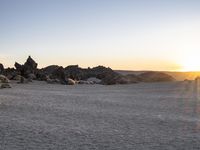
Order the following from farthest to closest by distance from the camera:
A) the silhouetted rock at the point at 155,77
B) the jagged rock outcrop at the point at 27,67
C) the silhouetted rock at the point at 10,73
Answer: the silhouetted rock at the point at 155,77, the jagged rock outcrop at the point at 27,67, the silhouetted rock at the point at 10,73

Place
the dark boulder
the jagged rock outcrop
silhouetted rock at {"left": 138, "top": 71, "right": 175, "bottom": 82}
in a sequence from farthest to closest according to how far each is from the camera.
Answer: the dark boulder → silhouetted rock at {"left": 138, "top": 71, "right": 175, "bottom": 82} → the jagged rock outcrop

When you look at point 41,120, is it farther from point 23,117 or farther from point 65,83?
point 65,83

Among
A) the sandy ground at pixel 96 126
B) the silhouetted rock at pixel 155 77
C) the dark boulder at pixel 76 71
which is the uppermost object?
the dark boulder at pixel 76 71

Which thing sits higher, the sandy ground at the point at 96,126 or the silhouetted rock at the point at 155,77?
the silhouetted rock at the point at 155,77

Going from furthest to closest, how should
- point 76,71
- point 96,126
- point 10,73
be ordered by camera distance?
1. point 76,71
2. point 10,73
3. point 96,126

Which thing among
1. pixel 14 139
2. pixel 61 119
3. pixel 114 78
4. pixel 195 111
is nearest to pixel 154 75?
pixel 114 78

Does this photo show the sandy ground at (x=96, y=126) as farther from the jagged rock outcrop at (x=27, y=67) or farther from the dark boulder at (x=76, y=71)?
the dark boulder at (x=76, y=71)

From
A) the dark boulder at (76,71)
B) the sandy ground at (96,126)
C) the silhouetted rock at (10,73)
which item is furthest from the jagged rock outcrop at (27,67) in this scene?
the sandy ground at (96,126)

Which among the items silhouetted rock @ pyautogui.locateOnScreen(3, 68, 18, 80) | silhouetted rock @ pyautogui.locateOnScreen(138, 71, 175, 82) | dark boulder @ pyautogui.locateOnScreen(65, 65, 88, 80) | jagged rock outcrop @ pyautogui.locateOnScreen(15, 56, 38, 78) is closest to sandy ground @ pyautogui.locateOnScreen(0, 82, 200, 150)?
silhouetted rock @ pyautogui.locateOnScreen(3, 68, 18, 80)

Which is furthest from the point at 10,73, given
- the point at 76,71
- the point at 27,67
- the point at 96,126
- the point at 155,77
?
the point at 96,126

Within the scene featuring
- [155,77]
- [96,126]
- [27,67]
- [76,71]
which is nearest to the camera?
[96,126]

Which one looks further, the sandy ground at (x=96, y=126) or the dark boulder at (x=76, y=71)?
the dark boulder at (x=76, y=71)

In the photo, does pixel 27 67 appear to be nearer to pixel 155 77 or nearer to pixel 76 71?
pixel 76 71

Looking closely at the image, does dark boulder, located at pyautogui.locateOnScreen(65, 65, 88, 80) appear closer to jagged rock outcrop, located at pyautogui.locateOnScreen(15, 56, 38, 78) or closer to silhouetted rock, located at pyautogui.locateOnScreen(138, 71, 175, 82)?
jagged rock outcrop, located at pyautogui.locateOnScreen(15, 56, 38, 78)
